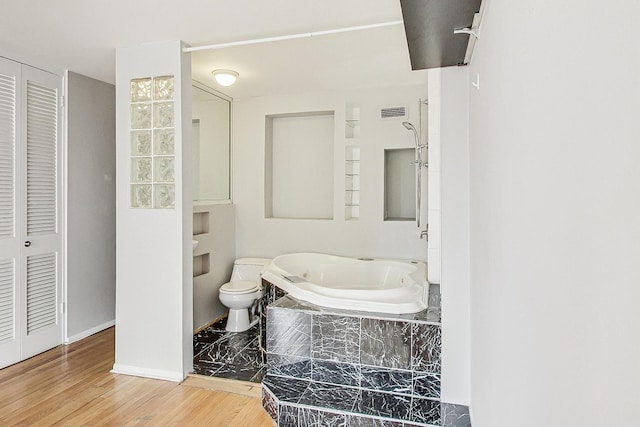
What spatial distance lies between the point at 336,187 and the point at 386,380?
91.9 inches

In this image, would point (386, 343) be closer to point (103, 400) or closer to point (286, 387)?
point (286, 387)

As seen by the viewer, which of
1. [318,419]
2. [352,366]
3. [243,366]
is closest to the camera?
A: [318,419]

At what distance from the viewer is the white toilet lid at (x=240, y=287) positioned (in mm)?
3844

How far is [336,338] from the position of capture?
2.51m

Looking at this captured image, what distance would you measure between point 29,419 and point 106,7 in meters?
2.45

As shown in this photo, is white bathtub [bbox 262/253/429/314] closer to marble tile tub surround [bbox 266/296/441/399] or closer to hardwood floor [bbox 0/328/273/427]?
marble tile tub surround [bbox 266/296/441/399]

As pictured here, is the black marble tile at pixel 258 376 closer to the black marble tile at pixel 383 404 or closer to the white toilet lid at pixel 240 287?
the black marble tile at pixel 383 404

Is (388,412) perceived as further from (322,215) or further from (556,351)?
(322,215)

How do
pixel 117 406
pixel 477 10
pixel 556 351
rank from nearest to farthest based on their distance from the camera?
pixel 556 351 < pixel 477 10 < pixel 117 406

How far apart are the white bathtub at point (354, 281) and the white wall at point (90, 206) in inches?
66.7

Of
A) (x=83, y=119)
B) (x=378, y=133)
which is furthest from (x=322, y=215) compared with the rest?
(x=83, y=119)

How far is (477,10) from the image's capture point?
4.94 feet

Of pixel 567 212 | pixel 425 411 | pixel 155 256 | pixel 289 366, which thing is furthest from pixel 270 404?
pixel 567 212

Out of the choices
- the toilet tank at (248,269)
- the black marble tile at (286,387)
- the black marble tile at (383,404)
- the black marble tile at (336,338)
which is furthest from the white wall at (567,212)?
the toilet tank at (248,269)
